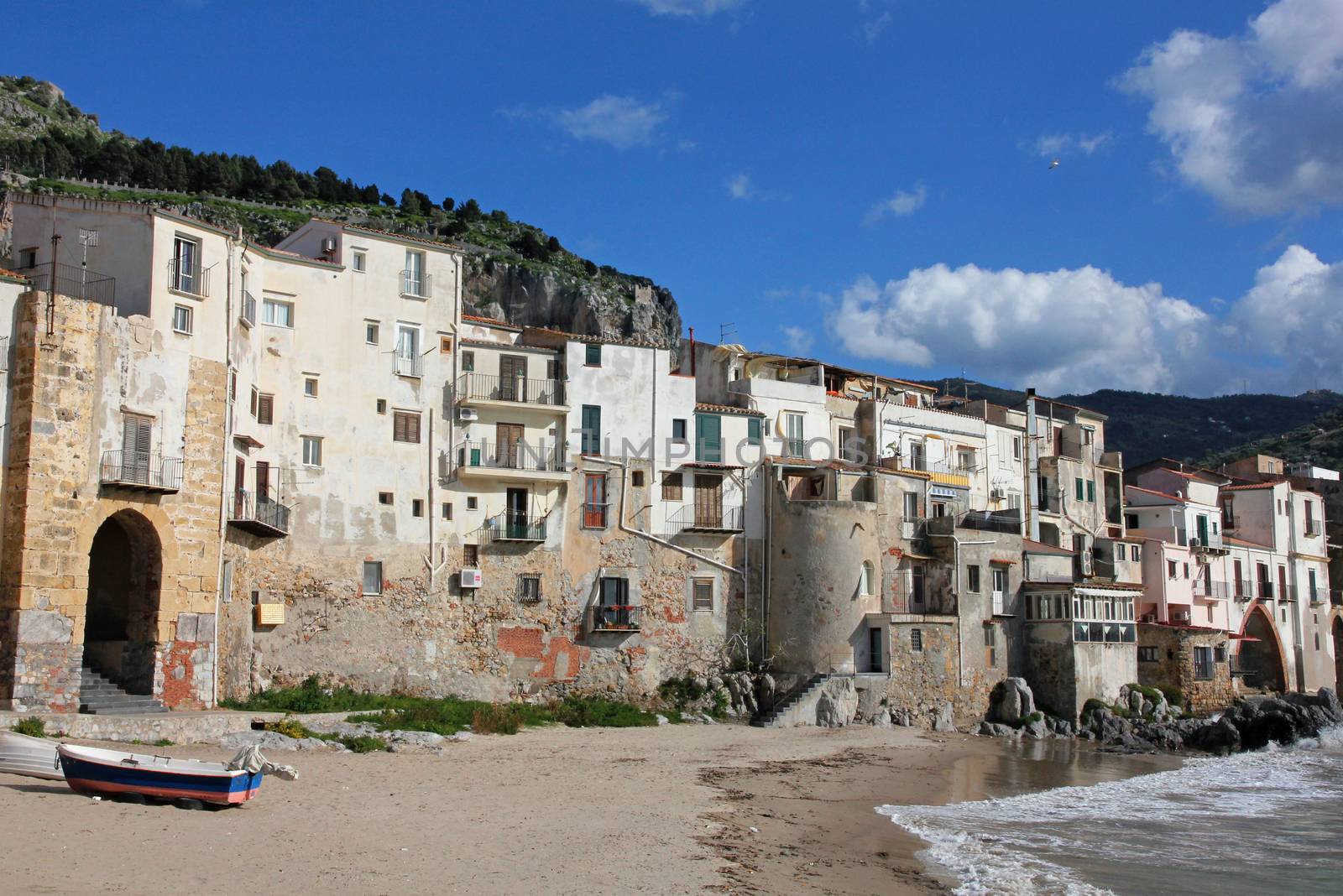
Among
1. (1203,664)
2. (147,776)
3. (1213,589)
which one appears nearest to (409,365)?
(147,776)

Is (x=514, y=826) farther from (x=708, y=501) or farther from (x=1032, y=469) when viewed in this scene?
(x=1032, y=469)

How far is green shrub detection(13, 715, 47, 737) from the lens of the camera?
26669mm

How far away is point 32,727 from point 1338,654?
75.7m

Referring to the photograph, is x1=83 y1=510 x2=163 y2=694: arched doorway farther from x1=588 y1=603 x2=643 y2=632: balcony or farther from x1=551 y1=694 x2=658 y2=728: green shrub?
x1=588 y1=603 x2=643 y2=632: balcony

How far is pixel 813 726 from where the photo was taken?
4394 centimetres

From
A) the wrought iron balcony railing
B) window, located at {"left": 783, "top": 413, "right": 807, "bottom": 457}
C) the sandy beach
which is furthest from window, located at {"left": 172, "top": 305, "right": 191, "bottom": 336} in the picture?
window, located at {"left": 783, "top": 413, "right": 807, "bottom": 457}

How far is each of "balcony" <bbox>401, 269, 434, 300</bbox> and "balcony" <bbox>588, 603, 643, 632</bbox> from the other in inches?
489

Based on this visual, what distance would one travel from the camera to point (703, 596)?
46.2 metres

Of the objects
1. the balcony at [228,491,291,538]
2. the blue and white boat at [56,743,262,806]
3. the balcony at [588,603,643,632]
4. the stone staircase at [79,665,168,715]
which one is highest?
the balcony at [228,491,291,538]

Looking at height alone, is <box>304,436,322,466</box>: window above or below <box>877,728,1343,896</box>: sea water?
above

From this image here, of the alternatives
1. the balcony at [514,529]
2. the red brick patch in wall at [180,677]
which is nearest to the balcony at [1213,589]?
the balcony at [514,529]

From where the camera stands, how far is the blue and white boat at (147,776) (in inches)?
818

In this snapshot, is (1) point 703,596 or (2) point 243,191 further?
(2) point 243,191

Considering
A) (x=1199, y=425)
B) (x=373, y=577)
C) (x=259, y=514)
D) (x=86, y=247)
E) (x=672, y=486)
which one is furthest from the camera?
(x=1199, y=425)
